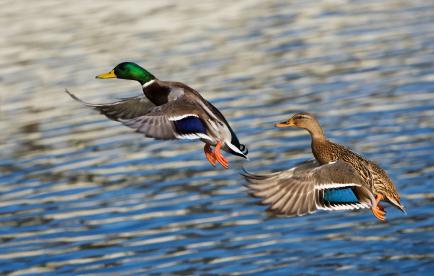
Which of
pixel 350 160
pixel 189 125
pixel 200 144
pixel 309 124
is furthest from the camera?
pixel 200 144

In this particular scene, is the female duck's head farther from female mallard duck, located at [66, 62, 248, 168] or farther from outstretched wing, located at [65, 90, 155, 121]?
outstretched wing, located at [65, 90, 155, 121]

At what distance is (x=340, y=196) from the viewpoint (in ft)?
34.9

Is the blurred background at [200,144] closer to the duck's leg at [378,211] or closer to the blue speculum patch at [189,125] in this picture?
the duck's leg at [378,211]

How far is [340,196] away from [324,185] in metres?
0.23

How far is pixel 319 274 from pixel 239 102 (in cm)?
945

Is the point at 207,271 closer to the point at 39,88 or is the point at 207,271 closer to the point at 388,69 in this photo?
the point at 388,69

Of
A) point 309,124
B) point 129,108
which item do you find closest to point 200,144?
point 129,108

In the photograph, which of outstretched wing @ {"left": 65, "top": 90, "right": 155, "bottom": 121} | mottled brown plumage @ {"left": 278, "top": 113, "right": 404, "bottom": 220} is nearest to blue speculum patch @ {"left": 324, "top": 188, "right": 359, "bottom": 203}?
mottled brown plumage @ {"left": 278, "top": 113, "right": 404, "bottom": 220}

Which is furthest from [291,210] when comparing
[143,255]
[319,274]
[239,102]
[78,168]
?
[239,102]

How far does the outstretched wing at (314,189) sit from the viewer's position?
1035cm

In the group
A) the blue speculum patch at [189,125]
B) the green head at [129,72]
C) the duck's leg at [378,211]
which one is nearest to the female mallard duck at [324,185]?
the duck's leg at [378,211]

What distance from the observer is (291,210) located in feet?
33.7

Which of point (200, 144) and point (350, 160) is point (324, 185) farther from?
point (200, 144)

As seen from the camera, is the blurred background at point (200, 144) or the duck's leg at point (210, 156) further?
the blurred background at point (200, 144)
